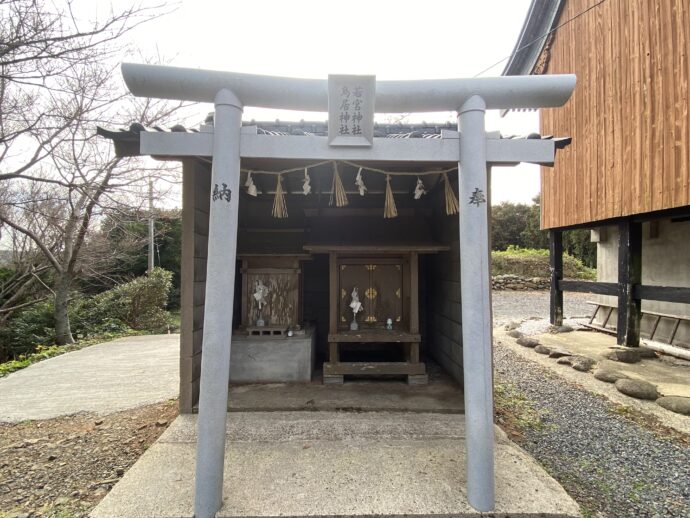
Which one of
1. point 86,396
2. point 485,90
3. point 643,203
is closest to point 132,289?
point 86,396

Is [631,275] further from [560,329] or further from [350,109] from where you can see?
[350,109]

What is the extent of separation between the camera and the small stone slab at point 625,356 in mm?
5867

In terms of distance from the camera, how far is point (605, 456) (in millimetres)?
3053

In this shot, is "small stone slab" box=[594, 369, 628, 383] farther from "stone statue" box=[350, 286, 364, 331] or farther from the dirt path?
the dirt path

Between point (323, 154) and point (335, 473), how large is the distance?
7.61ft

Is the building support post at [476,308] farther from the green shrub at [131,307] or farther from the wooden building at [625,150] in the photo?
the green shrub at [131,307]

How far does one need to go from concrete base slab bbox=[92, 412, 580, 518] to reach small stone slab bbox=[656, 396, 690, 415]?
240 cm

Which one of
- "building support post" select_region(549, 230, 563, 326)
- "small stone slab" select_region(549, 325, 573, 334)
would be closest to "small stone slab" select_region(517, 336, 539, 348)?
"small stone slab" select_region(549, 325, 573, 334)

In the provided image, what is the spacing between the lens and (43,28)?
4336 mm

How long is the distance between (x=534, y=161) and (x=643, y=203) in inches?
192

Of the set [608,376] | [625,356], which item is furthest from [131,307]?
[625,356]

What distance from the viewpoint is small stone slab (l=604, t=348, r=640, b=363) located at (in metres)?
5.87

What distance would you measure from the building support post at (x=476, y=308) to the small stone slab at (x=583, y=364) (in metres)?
4.20

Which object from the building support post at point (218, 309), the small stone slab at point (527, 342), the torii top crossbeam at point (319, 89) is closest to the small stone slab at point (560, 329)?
the small stone slab at point (527, 342)
